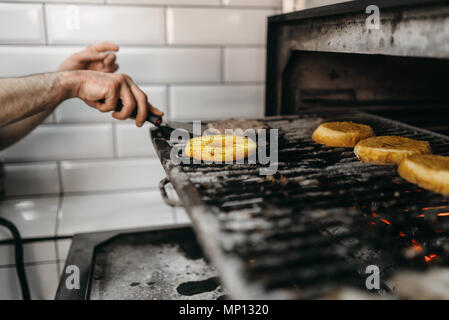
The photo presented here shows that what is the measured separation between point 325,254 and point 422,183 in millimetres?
394

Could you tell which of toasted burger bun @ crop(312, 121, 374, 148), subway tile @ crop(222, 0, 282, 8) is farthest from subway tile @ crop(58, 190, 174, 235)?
subway tile @ crop(222, 0, 282, 8)

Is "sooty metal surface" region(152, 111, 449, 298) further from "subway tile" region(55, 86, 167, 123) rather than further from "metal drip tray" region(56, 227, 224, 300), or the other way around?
"subway tile" region(55, 86, 167, 123)

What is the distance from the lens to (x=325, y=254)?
520 mm

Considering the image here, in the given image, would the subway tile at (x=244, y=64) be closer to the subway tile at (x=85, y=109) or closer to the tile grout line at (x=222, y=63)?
the tile grout line at (x=222, y=63)

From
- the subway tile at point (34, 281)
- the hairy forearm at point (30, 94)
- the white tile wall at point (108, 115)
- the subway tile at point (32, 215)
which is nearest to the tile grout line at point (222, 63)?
the white tile wall at point (108, 115)

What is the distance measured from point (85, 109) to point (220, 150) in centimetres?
86

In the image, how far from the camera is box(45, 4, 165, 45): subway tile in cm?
A: 145

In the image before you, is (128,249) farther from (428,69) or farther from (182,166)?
(428,69)

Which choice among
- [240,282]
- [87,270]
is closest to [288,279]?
[240,282]

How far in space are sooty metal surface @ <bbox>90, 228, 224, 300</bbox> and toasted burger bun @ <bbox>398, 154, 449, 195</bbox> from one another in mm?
583

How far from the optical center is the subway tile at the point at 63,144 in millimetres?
1519

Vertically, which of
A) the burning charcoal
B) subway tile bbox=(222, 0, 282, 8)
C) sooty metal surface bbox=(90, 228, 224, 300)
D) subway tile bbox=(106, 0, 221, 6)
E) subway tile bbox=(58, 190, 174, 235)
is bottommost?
sooty metal surface bbox=(90, 228, 224, 300)

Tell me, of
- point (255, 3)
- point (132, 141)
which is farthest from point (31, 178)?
point (255, 3)

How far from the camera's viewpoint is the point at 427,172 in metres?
0.79
